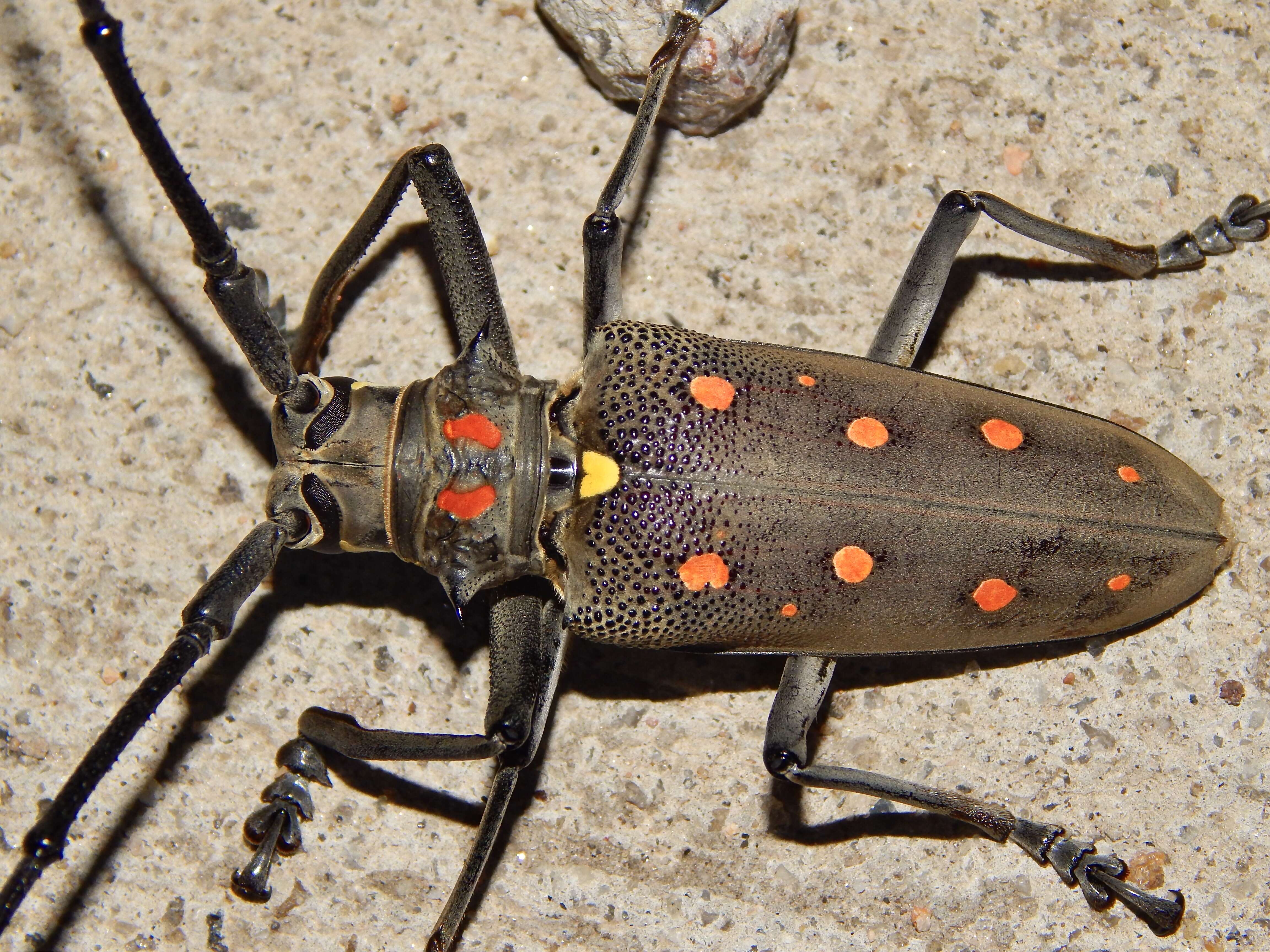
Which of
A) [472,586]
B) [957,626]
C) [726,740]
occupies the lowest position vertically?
[726,740]

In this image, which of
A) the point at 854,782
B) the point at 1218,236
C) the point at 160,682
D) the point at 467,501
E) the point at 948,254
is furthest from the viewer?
the point at 1218,236

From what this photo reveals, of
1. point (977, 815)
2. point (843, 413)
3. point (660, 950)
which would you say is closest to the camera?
point (843, 413)

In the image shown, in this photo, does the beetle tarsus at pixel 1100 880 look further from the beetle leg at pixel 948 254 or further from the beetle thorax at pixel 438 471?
the beetle thorax at pixel 438 471

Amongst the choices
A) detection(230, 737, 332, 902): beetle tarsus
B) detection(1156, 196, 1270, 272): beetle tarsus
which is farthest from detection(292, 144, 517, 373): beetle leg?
detection(1156, 196, 1270, 272): beetle tarsus

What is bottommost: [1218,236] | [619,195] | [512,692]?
[512,692]

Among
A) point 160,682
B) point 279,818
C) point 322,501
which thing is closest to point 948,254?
point 322,501

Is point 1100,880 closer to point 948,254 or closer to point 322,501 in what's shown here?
point 948,254

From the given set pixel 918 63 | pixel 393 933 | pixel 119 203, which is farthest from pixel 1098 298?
pixel 119 203

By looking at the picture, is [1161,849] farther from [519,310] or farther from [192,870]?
[192,870]
